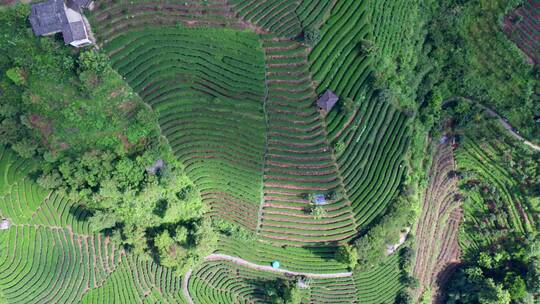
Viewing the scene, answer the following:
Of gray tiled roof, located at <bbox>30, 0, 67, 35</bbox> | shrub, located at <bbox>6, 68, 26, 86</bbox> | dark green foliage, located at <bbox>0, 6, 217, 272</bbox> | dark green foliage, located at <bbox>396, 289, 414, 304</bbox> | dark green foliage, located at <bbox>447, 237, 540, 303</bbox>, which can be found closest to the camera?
gray tiled roof, located at <bbox>30, 0, 67, 35</bbox>

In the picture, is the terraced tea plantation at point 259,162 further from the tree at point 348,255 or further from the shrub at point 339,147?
the shrub at point 339,147

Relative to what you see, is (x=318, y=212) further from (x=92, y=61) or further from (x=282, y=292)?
(x=92, y=61)

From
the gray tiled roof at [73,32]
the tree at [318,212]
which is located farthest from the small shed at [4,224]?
the tree at [318,212]

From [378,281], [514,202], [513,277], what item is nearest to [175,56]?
[378,281]

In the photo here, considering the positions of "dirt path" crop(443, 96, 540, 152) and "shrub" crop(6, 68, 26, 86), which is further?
"dirt path" crop(443, 96, 540, 152)

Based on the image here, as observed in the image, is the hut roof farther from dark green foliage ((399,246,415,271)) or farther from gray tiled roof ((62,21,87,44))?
dark green foliage ((399,246,415,271))

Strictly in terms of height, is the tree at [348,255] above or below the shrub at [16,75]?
below

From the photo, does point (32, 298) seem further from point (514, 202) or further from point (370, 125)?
point (514, 202)


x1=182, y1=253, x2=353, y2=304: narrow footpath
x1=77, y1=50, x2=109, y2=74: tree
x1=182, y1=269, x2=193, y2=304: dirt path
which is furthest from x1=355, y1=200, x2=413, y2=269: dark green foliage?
x1=77, y1=50, x2=109, y2=74: tree
